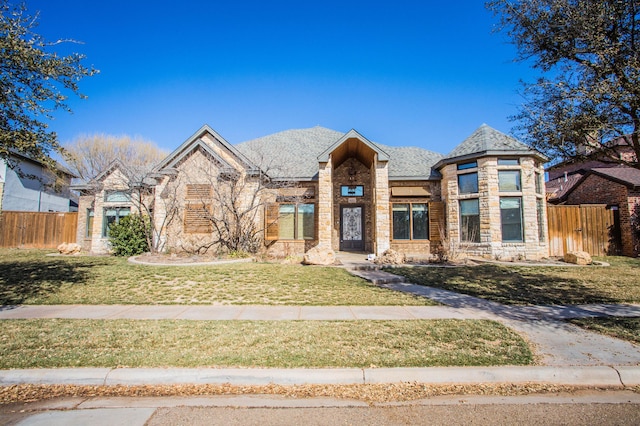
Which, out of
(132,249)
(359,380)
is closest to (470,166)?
(359,380)

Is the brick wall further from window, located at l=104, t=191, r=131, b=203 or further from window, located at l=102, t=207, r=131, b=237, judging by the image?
window, located at l=104, t=191, r=131, b=203

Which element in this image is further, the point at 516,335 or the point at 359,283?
the point at 359,283

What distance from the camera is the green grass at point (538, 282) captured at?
7332mm

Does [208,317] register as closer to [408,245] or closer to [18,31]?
[18,31]

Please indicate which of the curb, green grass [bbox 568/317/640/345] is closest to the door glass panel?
green grass [bbox 568/317/640/345]

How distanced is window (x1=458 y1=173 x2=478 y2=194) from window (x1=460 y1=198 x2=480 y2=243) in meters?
0.49

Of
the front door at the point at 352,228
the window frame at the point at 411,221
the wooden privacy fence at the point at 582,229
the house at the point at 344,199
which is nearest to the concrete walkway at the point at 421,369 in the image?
the house at the point at 344,199

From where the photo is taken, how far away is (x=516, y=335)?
4.85 meters

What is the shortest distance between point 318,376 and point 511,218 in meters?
14.2

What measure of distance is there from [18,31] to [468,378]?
1025 centimetres

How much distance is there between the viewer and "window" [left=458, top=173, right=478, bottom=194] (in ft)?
49.2

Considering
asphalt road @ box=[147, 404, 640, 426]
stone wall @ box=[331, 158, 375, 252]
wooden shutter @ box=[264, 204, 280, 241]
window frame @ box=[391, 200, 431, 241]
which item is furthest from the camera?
stone wall @ box=[331, 158, 375, 252]

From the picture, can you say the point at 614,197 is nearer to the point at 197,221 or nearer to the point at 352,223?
the point at 352,223

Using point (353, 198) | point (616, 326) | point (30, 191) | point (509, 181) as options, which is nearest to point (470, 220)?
point (509, 181)
